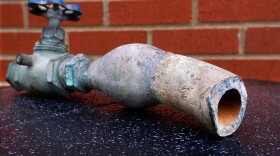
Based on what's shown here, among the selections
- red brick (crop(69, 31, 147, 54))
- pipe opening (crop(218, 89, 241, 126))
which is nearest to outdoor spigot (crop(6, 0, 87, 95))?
pipe opening (crop(218, 89, 241, 126))

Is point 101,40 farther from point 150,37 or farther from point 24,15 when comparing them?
point 24,15

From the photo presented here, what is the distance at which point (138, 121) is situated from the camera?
53 centimetres

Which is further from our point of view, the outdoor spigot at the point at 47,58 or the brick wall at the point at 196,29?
the brick wall at the point at 196,29

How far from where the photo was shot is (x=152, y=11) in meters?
1.11

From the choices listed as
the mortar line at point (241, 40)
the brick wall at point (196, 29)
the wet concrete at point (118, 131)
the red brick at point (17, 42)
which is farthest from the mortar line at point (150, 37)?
the wet concrete at point (118, 131)

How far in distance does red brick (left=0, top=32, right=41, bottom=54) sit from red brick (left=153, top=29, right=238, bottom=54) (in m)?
0.44

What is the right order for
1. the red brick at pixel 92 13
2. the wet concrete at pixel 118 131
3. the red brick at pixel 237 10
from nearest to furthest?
1. the wet concrete at pixel 118 131
2. the red brick at pixel 237 10
3. the red brick at pixel 92 13

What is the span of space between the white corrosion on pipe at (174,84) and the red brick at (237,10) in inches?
23.5

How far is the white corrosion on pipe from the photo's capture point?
425 millimetres

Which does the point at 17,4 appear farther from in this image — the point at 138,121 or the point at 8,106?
the point at 138,121

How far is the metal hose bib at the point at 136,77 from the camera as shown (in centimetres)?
43

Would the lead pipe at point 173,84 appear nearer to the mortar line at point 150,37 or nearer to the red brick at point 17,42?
the mortar line at point 150,37

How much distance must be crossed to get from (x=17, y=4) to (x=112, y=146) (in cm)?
94

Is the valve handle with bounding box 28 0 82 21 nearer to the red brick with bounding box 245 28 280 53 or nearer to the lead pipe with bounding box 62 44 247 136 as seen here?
the lead pipe with bounding box 62 44 247 136
